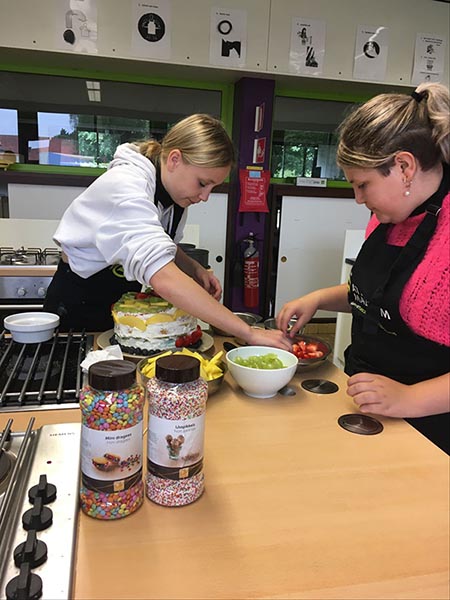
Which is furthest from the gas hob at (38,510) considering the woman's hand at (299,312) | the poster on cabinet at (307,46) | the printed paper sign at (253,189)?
the poster on cabinet at (307,46)

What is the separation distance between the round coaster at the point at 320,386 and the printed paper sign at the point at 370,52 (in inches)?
94.6

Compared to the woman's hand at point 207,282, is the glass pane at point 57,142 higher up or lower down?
higher up

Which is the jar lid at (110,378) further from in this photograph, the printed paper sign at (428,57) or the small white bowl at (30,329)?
the printed paper sign at (428,57)

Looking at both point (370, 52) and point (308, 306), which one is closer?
point (308, 306)

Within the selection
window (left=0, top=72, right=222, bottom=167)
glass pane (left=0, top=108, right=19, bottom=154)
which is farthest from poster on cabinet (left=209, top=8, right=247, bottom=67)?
glass pane (left=0, top=108, right=19, bottom=154)

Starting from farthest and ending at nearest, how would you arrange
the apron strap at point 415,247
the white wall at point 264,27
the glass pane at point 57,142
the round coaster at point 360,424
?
the glass pane at point 57,142
the white wall at point 264,27
the apron strap at point 415,247
the round coaster at point 360,424

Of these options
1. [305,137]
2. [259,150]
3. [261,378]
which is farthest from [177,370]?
[305,137]

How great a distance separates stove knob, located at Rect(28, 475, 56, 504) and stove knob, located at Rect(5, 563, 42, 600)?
0.39ft

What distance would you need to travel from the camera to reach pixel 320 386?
1.06 meters

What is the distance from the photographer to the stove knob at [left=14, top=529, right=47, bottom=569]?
1.69 feet

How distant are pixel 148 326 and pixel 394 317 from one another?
22.1 inches

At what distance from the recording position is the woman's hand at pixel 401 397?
0.89 metres

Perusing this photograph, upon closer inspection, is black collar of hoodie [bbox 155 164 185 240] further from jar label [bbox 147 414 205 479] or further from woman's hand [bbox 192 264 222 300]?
jar label [bbox 147 414 205 479]

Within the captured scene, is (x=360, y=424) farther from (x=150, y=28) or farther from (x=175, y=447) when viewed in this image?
(x=150, y=28)
